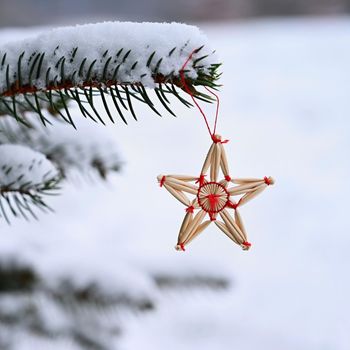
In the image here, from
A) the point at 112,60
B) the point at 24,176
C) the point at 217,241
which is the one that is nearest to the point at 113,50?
the point at 112,60

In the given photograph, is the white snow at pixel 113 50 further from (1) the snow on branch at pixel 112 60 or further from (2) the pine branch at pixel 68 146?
(2) the pine branch at pixel 68 146

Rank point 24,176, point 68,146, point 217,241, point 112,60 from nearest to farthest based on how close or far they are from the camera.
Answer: point 112,60
point 24,176
point 68,146
point 217,241

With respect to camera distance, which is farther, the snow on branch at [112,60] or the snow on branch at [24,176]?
the snow on branch at [24,176]

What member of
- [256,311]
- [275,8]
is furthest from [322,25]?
[256,311]

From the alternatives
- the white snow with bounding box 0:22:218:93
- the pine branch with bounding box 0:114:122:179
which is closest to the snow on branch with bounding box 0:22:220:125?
the white snow with bounding box 0:22:218:93

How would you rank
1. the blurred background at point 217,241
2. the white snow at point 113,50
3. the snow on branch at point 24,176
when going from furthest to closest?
the blurred background at point 217,241 → the snow on branch at point 24,176 → the white snow at point 113,50

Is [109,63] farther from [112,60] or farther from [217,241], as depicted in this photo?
[217,241]

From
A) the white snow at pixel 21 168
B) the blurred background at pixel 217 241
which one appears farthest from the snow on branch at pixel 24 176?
the blurred background at pixel 217 241
